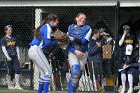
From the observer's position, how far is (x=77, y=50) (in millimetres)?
10133

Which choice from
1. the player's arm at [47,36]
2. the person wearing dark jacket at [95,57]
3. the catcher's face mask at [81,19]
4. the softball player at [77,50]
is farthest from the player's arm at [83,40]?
the person wearing dark jacket at [95,57]

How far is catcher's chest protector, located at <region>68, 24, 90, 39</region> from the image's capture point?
10.4 metres

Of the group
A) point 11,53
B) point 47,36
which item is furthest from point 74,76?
point 11,53

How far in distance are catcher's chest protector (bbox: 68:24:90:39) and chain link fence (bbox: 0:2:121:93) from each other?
221 cm

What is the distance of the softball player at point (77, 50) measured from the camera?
1016cm

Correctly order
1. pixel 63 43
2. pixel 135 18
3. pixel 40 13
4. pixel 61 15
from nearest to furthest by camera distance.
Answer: pixel 63 43
pixel 40 13
pixel 61 15
pixel 135 18

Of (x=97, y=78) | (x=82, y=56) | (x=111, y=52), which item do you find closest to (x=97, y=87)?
(x=97, y=78)

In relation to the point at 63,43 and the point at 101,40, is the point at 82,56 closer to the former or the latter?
the point at 63,43

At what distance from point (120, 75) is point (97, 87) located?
30.7 inches

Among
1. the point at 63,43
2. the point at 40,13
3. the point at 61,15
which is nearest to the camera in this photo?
the point at 63,43

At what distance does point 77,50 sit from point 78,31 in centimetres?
59

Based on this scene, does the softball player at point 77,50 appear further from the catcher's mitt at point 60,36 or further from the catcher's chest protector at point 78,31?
the catcher's mitt at point 60,36

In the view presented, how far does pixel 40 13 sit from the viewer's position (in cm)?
1393

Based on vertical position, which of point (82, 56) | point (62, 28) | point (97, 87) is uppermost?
point (62, 28)
